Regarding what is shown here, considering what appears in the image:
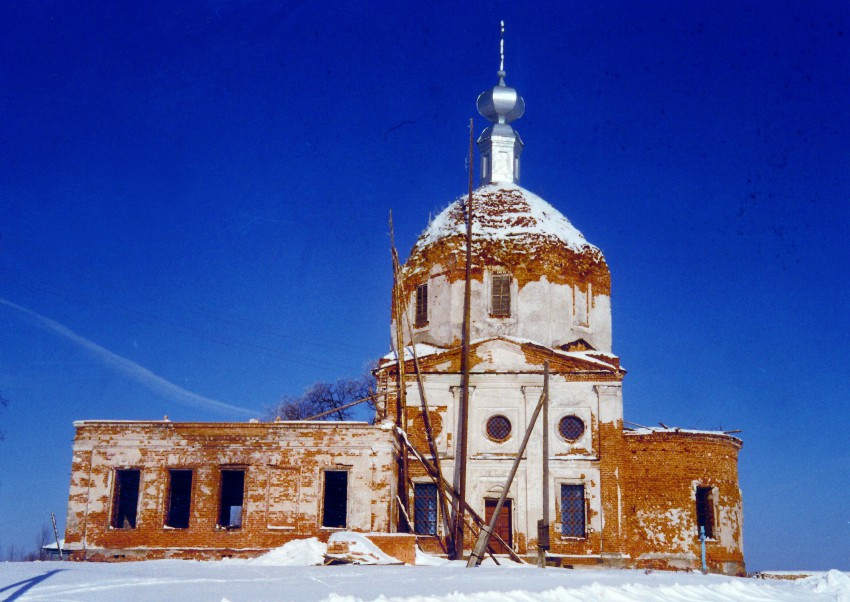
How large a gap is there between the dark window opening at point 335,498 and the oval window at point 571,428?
6.29 m

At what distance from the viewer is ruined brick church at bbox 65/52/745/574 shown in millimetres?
23250

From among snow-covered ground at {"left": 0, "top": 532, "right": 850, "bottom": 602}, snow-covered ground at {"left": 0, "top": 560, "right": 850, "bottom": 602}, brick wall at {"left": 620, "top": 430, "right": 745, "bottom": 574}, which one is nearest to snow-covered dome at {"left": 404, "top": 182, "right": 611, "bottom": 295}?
brick wall at {"left": 620, "top": 430, "right": 745, "bottom": 574}

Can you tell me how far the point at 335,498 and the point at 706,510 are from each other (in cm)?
1031

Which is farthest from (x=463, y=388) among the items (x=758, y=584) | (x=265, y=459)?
(x=758, y=584)

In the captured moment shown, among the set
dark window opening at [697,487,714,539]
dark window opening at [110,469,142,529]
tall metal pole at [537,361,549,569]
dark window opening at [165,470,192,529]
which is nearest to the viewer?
tall metal pole at [537,361,549,569]

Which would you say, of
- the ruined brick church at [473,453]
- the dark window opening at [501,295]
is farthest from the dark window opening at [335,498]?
the dark window opening at [501,295]

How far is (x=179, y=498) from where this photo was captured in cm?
2477

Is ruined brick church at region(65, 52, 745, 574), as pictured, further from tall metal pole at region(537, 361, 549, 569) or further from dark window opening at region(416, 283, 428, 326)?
tall metal pole at region(537, 361, 549, 569)

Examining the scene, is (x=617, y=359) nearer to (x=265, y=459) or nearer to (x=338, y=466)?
(x=338, y=466)

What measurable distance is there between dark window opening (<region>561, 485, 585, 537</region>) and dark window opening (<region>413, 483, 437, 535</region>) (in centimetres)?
352

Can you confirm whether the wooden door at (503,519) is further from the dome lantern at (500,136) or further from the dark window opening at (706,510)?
the dome lantern at (500,136)

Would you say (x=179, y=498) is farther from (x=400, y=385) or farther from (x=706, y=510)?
(x=706, y=510)

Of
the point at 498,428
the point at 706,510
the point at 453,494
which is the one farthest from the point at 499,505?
the point at 706,510

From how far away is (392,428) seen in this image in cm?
2398
